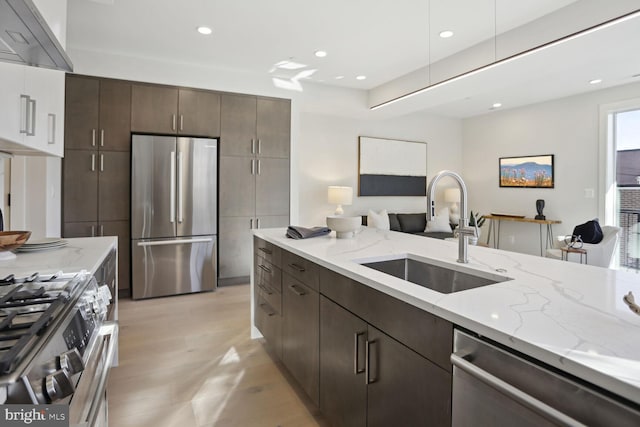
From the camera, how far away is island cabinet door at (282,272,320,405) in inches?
71.4

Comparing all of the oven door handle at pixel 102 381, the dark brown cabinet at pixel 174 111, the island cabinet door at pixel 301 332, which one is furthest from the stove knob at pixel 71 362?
the dark brown cabinet at pixel 174 111

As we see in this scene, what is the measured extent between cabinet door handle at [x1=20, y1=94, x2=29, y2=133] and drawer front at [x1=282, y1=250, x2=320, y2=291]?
1487 mm

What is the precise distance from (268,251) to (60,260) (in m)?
1.20

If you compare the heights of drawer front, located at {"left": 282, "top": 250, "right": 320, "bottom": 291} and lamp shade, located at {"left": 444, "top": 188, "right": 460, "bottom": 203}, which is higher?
lamp shade, located at {"left": 444, "top": 188, "right": 460, "bottom": 203}

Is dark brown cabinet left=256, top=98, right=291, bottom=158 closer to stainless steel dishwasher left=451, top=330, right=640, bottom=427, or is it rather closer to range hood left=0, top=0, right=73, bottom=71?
range hood left=0, top=0, right=73, bottom=71

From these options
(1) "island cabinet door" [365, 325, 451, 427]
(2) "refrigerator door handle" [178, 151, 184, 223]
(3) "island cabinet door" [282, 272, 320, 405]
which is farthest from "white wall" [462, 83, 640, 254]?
(2) "refrigerator door handle" [178, 151, 184, 223]

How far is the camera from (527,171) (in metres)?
6.18

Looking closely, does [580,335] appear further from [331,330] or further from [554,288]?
[331,330]

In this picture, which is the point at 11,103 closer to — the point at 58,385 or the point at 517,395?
the point at 58,385

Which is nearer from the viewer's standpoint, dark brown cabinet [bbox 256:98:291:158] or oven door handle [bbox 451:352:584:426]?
oven door handle [bbox 451:352:584:426]

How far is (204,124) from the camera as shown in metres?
4.36

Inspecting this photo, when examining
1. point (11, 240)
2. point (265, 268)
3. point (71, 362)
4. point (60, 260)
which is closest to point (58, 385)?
point (71, 362)

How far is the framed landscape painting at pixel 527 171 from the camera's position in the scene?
587cm

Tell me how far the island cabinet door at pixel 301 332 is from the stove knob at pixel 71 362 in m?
1.04
